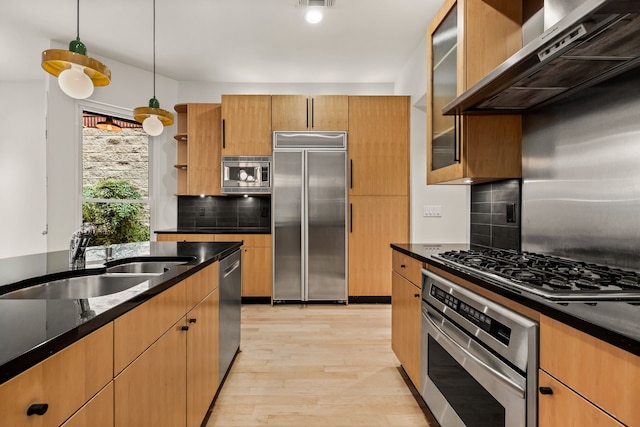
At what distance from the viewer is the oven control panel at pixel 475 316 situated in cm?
117

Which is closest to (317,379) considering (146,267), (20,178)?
(146,267)

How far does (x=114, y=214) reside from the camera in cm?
442

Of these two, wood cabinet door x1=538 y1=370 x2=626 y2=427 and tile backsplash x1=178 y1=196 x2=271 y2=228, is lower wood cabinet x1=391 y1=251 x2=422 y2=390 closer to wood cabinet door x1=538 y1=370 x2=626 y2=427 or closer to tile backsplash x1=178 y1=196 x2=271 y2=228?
wood cabinet door x1=538 y1=370 x2=626 y2=427

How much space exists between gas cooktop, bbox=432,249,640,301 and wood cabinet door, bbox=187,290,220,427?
1.24m

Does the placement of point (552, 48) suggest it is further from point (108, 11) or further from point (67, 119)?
point (67, 119)

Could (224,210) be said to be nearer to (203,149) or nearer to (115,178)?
(203,149)

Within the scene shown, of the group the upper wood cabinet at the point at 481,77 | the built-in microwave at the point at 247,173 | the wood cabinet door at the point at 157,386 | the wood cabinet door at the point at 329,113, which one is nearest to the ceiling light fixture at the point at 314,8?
the wood cabinet door at the point at 329,113

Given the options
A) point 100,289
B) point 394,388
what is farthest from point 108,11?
point 394,388

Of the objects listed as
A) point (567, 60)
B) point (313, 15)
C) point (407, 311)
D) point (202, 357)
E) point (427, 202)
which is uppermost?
point (313, 15)

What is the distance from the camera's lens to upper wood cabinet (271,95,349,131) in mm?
4348

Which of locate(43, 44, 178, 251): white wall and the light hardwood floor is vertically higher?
locate(43, 44, 178, 251): white wall

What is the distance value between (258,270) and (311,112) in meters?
2.05

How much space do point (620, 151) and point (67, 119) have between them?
15.7ft

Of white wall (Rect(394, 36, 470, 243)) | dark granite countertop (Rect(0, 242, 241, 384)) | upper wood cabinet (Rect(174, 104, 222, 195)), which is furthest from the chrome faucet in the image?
white wall (Rect(394, 36, 470, 243))
